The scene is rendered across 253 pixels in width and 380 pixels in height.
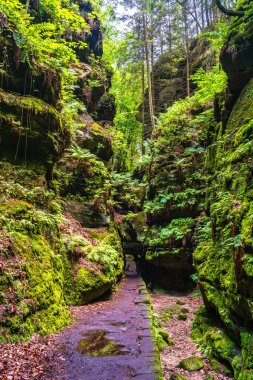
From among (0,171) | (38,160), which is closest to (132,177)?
(38,160)

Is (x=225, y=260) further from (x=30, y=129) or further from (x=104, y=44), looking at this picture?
(x=104, y=44)

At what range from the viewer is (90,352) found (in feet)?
16.7

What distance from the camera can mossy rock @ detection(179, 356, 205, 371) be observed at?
6.91 meters

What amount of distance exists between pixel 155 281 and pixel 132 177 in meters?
10.2

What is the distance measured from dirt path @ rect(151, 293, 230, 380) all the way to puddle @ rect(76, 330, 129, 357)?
1.92 meters

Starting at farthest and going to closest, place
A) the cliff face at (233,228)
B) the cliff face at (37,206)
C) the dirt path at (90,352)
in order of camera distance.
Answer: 1. the cliff face at (37,206)
2. the cliff face at (233,228)
3. the dirt path at (90,352)

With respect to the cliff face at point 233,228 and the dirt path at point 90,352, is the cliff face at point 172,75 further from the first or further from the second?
the dirt path at point 90,352

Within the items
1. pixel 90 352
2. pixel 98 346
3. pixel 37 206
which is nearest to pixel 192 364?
pixel 98 346

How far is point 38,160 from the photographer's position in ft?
31.1

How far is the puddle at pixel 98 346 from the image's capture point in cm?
510

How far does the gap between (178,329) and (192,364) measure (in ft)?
8.55

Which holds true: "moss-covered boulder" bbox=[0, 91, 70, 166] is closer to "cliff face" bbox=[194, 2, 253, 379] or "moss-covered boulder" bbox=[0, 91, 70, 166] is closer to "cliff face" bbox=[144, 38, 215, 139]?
"cliff face" bbox=[194, 2, 253, 379]

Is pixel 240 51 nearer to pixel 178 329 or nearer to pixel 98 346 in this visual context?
pixel 98 346

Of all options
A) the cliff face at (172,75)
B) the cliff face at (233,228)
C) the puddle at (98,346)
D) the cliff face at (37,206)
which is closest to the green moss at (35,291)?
the cliff face at (37,206)
